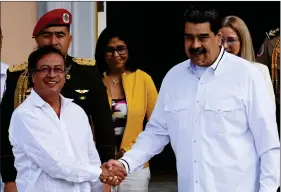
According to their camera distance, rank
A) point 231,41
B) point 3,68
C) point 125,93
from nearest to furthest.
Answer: point 231,41 < point 125,93 < point 3,68

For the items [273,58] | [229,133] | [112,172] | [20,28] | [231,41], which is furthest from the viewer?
[20,28]

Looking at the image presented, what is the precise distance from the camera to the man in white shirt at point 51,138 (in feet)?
14.4

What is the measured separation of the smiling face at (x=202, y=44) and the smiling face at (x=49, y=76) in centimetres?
75

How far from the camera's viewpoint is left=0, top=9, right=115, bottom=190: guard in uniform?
5000 mm

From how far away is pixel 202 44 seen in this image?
14.5ft

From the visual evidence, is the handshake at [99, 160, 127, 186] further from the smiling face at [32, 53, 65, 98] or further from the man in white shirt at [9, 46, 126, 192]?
the smiling face at [32, 53, 65, 98]

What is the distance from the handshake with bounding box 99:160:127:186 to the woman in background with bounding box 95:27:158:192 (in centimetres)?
73

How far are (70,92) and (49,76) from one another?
428 millimetres

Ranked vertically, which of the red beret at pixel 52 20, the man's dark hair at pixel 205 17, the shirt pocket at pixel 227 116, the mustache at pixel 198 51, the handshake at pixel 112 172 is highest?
the man's dark hair at pixel 205 17

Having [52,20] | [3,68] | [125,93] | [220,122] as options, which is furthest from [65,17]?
[3,68]

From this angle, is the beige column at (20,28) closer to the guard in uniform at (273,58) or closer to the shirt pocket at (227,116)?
the guard in uniform at (273,58)

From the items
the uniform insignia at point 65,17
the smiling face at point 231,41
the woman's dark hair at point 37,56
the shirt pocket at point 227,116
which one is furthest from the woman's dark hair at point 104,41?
the shirt pocket at point 227,116

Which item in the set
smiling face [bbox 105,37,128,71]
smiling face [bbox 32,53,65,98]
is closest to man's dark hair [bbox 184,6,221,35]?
smiling face [bbox 32,53,65,98]

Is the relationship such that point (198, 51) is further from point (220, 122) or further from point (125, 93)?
point (125, 93)
